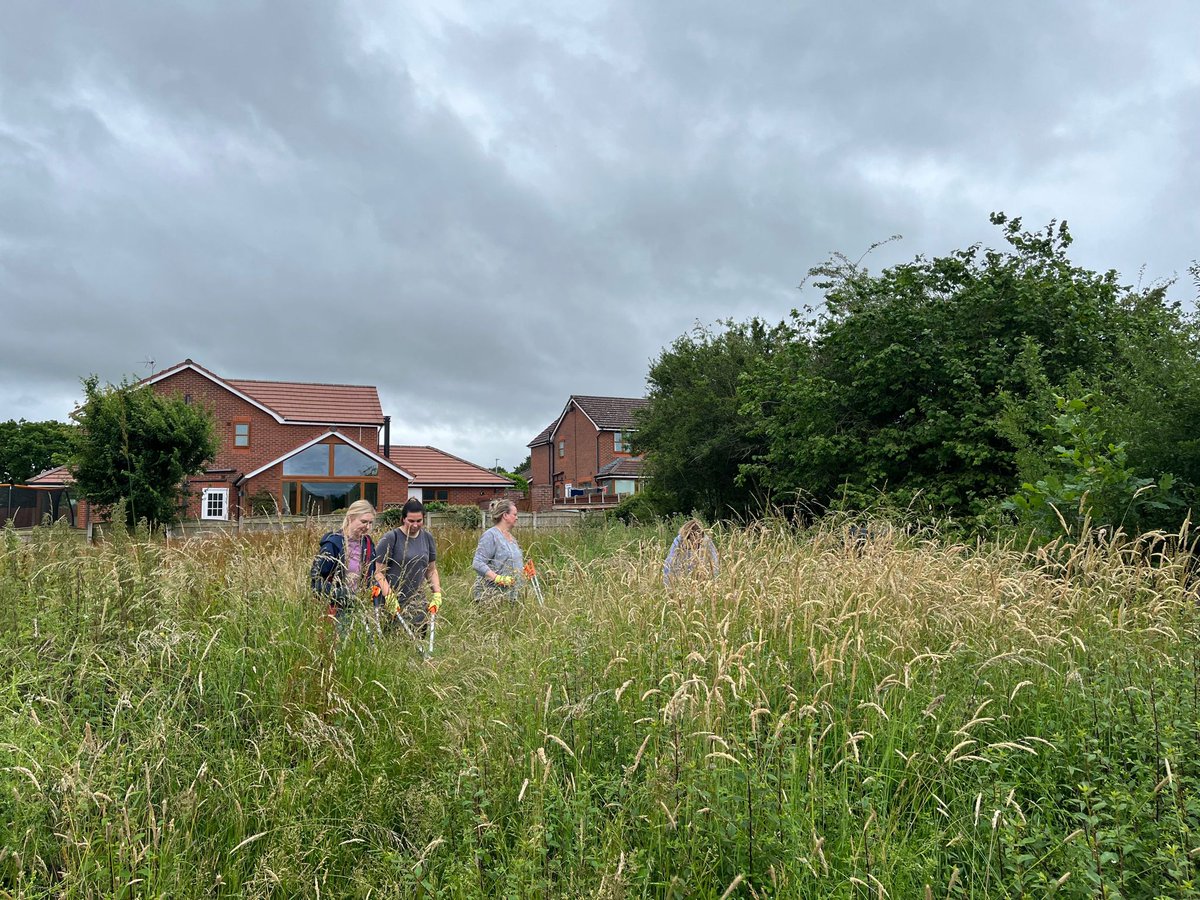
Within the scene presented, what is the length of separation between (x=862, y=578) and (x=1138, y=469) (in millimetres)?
4581

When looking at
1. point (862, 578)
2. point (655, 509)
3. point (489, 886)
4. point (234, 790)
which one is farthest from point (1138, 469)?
point (655, 509)

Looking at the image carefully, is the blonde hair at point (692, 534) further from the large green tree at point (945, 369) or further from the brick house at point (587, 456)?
the brick house at point (587, 456)

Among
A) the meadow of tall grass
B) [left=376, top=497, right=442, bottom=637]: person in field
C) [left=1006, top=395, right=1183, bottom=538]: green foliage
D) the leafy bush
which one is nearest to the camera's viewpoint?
the meadow of tall grass

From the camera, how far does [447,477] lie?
46.8 m

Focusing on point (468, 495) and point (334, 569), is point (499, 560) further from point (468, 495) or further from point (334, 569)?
point (468, 495)

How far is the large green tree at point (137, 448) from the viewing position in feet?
68.6

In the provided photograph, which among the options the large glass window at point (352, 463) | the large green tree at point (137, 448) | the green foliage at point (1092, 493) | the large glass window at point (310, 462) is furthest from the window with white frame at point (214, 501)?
the green foliage at point (1092, 493)

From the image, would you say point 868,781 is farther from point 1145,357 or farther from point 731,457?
point 731,457

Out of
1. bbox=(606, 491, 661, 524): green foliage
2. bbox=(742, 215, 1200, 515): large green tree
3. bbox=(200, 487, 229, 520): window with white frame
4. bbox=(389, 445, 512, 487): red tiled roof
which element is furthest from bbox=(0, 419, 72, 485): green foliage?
bbox=(742, 215, 1200, 515): large green tree

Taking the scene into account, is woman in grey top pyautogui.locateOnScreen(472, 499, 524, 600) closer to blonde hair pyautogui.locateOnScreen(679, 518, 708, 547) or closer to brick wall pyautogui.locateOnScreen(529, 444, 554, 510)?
blonde hair pyautogui.locateOnScreen(679, 518, 708, 547)

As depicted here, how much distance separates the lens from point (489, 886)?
2727mm

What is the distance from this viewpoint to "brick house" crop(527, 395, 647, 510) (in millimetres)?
46688

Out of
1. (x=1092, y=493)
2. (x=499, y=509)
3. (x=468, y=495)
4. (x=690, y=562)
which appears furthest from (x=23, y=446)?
(x=1092, y=493)

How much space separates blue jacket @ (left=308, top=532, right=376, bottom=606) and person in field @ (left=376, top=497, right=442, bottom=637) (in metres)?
0.14
